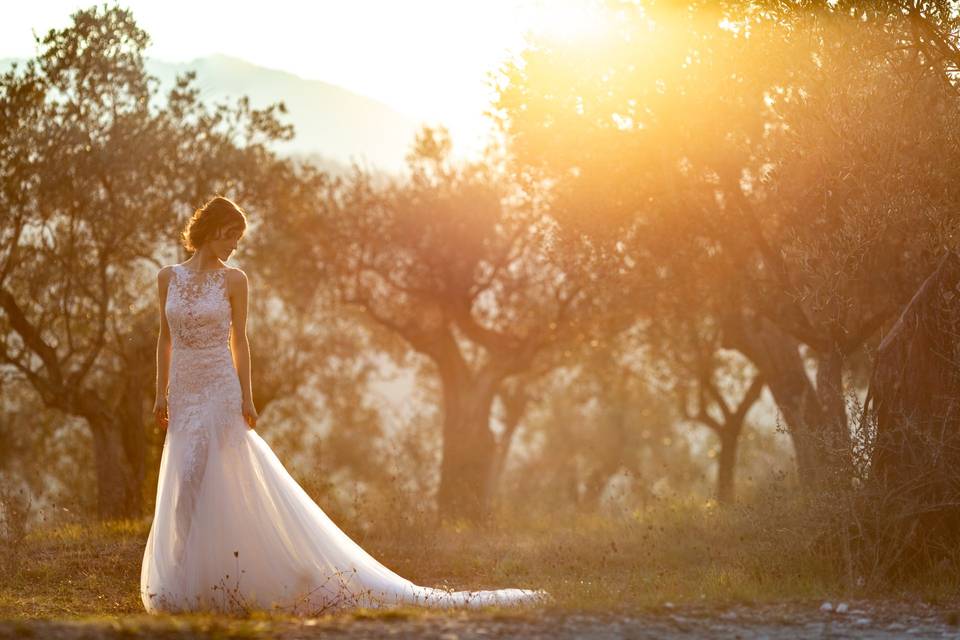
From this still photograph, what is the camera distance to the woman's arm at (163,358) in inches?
380

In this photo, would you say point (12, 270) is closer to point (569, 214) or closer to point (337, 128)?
point (569, 214)

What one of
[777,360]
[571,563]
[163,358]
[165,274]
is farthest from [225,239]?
[777,360]

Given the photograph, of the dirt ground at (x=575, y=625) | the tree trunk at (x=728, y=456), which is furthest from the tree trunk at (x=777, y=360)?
the dirt ground at (x=575, y=625)

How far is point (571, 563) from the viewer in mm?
12852

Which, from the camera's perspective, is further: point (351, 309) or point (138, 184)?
point (351, 309)

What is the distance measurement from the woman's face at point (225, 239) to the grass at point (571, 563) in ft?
9.73

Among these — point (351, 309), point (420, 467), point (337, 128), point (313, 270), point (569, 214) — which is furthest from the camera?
point (337, 128)

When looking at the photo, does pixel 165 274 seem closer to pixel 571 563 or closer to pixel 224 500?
pixel 224 500

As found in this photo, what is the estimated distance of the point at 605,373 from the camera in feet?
92.4

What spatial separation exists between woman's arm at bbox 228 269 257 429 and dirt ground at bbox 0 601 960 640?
211 cm

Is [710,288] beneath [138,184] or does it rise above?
beneath

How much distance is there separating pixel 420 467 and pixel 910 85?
24.0m

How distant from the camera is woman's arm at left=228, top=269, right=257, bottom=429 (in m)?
9.56

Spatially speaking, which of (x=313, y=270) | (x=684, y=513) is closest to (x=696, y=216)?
(x=684, y=513)
